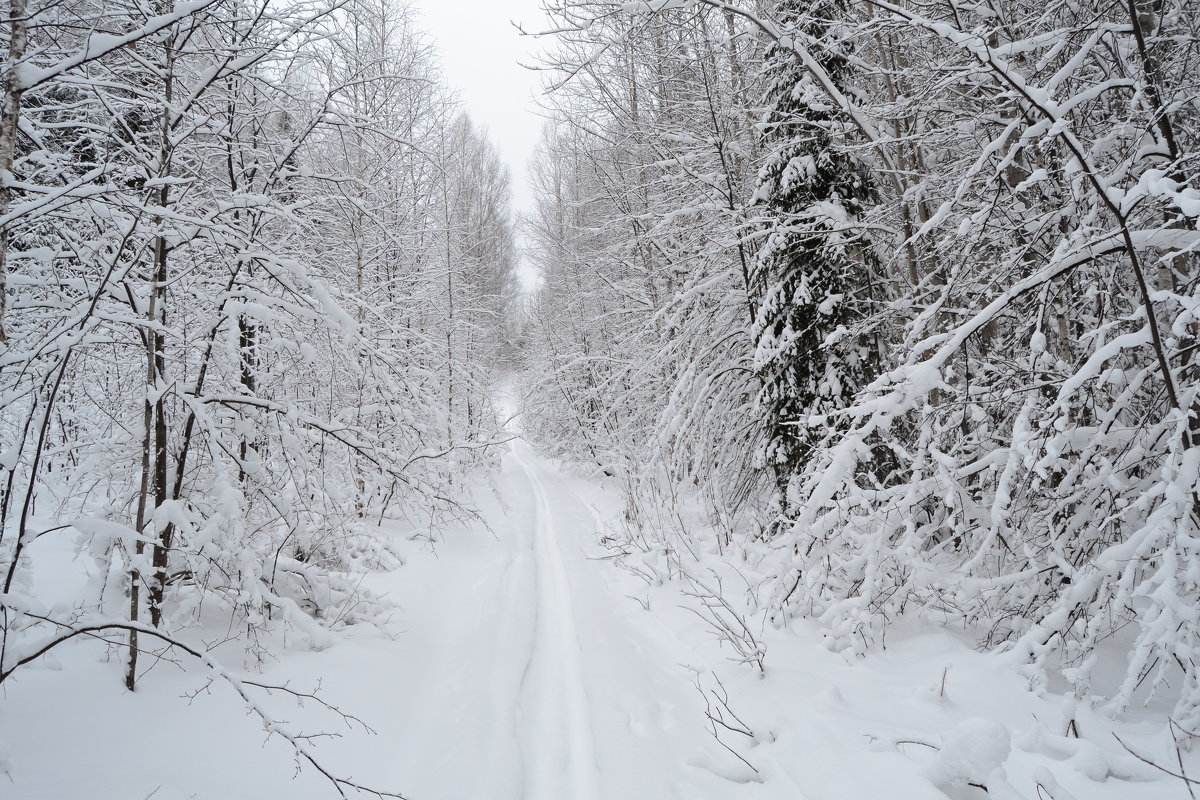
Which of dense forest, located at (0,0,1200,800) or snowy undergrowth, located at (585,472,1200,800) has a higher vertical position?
dense forest, located at (0,0,1200,800)

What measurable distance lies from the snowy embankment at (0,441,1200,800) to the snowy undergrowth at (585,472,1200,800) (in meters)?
0.01

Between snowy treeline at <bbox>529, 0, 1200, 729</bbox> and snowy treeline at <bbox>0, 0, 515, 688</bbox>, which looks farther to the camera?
snowy treeline at <bbox>529, 0, 1200, 729</bbox>

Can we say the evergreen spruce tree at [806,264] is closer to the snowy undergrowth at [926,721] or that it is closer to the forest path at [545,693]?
the snowy undergrowth at [926,721]

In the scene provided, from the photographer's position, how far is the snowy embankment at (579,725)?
2.32 m

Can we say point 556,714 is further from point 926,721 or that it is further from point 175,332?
point 175,332

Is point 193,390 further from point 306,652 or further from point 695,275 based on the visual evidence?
point 695,275

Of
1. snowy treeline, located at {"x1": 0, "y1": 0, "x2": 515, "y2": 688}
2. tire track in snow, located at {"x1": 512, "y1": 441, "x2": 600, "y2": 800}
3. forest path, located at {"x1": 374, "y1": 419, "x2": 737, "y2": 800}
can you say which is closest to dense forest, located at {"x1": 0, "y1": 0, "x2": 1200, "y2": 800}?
snowy treeline, located at {"x1": 0, "y1": 0, "x2": 515, "y2": 688}

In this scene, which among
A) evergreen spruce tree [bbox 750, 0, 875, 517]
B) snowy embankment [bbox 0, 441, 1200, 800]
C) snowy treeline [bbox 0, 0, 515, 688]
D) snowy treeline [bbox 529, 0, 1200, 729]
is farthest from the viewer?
evergreen spruce tree [bbox 750, 0, 875, 517]

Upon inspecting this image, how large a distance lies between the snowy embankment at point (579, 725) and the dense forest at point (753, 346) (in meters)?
0.24

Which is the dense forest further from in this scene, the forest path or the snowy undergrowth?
the forest path

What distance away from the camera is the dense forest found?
262 centimetres

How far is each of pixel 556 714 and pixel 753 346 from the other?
5.27m

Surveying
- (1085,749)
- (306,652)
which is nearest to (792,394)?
(1085,749)

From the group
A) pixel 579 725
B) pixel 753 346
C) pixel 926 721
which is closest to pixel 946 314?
pixel 753 346
